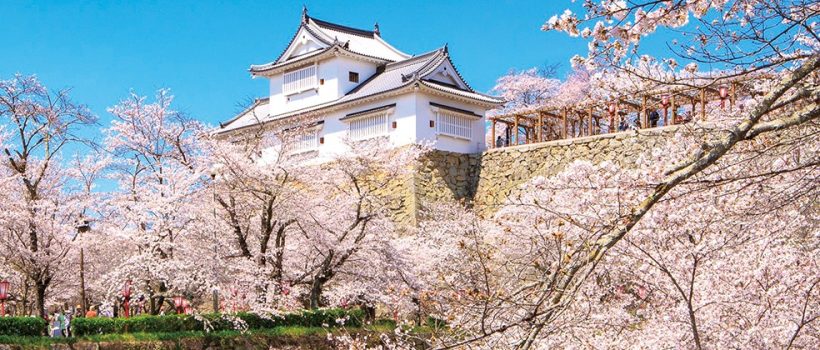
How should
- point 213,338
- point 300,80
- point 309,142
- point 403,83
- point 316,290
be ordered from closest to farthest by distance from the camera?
point 213,338 → point 316,290 → point 403,83 → point 309,142 → point 300,80

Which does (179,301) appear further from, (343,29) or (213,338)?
(343,29)

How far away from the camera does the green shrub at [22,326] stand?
1455cm

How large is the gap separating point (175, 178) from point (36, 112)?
116 inches

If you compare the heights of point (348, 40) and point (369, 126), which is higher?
point (348, 40)

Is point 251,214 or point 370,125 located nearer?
point 251,214

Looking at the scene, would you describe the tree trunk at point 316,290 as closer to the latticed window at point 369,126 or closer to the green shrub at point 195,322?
the green shrub at point 195,322

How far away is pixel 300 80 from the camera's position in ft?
95.3

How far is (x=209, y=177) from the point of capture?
17984 mm

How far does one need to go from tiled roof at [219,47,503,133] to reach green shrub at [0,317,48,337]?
1129cm

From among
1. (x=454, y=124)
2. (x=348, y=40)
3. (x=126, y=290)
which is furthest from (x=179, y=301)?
(x=348, y=40)

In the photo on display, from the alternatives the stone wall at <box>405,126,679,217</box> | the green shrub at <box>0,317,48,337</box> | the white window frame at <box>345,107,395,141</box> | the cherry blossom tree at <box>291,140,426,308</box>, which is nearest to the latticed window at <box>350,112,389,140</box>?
the white window frame at <box>345,107,395,141</box>

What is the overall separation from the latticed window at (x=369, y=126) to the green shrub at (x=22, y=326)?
1255 cm

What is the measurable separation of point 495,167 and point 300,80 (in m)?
6.97

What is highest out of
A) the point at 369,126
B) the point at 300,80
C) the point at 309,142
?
the point at 300,80
